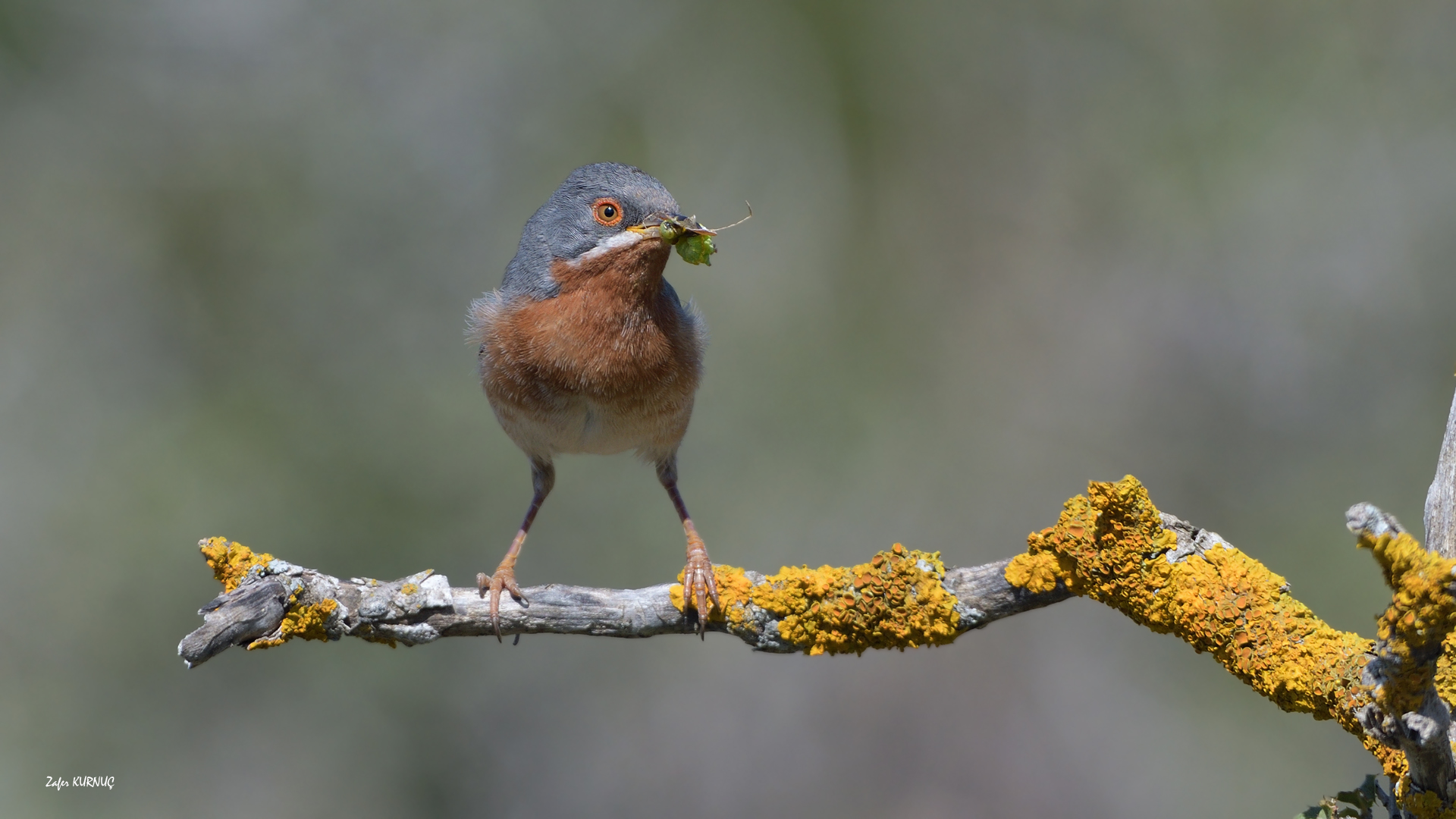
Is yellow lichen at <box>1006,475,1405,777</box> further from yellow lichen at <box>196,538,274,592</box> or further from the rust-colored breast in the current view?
yellow lichen at <box>196,538,274,592</box>

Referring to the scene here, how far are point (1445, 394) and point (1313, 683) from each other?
6.92 metres

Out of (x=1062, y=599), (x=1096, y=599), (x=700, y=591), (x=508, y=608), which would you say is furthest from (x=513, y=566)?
(x=1096, y=599)

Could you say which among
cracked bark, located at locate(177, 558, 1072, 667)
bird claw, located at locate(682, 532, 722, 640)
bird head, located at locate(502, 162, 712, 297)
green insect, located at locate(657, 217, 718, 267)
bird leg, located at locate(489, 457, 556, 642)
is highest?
bird head, located at locate(502, 162, 712, 297)

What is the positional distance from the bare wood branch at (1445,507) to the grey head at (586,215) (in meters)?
3.07

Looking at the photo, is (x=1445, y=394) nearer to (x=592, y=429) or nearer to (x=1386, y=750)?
(x=1386, y=750)

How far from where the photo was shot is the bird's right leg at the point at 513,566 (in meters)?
3.99

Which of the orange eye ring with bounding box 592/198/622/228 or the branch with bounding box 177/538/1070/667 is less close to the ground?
the orange eye ring with bounding box 592/198/622/228

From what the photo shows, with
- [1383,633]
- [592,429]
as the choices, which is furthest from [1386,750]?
[592,429]

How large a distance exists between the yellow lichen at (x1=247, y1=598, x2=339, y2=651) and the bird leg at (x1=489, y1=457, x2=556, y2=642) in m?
0.64

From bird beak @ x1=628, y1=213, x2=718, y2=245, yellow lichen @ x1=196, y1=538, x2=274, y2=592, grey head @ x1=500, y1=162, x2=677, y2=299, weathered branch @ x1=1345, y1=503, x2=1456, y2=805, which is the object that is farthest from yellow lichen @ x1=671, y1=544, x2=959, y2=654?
yellow lichen @ x1=196, y1=538, x2=274, y2=592

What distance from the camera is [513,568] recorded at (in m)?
4.68

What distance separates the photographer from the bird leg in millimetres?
3990

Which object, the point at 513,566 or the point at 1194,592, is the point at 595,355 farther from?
the point at 1194,592

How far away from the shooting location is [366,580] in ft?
13.0
